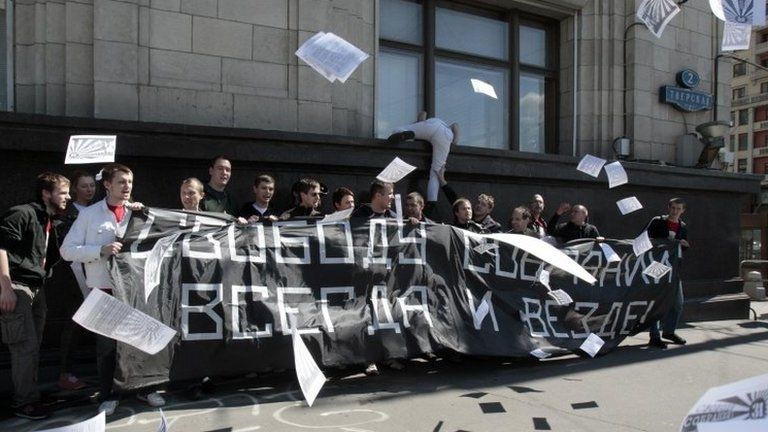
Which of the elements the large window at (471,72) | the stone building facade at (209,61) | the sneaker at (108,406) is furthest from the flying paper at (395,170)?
the sneaker at (108,406)

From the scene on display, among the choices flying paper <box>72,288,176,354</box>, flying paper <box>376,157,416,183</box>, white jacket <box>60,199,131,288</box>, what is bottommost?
flying paper <box>72,288,176,354</box>

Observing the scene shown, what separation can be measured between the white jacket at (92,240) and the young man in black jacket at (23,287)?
1.10ft

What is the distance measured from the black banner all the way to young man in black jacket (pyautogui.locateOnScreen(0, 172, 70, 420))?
2.27ft

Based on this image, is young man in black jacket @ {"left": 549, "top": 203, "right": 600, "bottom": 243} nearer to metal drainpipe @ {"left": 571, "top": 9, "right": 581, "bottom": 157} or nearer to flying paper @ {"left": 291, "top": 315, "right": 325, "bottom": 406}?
metal drainpipe @ {"left": 571, "top": 9, "right": 581, "bottom": 157}

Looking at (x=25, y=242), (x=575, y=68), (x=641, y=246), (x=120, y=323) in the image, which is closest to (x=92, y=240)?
(x=25, y=242)

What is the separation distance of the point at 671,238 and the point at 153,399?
648cm

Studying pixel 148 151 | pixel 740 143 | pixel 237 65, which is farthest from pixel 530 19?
pixel 740 143

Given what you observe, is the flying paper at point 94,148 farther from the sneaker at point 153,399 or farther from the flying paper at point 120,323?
the sneaker at point 153,399

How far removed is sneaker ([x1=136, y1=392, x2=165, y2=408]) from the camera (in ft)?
16.3

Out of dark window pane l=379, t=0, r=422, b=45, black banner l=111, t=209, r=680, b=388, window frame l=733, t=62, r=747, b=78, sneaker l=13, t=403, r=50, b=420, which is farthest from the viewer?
window frame l=733, t=62, r=747, b=78

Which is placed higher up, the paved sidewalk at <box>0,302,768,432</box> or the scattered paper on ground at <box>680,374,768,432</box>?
the scattered paper on ground at <box>680,374,768,432</box>

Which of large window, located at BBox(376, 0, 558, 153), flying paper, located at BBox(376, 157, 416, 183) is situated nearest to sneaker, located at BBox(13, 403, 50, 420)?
flying paper, located at BBox(376, 157, 416, 183)

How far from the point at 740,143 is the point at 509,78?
248 feet

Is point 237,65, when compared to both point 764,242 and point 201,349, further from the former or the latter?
point 764,242
